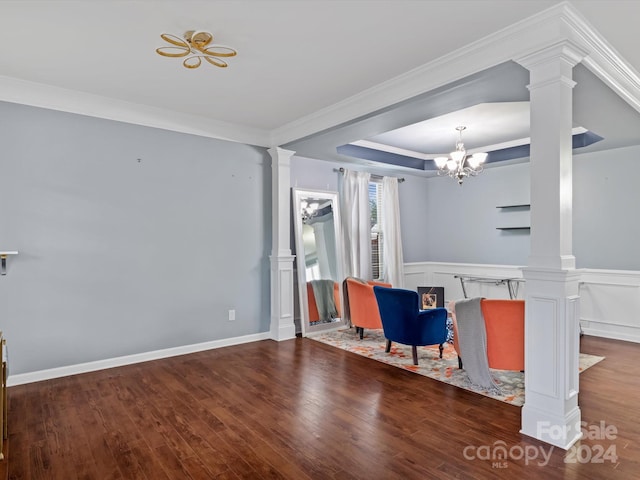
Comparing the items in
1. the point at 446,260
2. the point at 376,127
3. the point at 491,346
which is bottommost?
the point at 491,346

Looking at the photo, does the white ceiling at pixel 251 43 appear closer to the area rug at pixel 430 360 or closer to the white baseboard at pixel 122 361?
the white baseboard at pixel 122 361

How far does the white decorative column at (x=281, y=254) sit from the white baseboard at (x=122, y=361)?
1.07 feet

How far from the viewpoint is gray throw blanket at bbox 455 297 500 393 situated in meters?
3.40

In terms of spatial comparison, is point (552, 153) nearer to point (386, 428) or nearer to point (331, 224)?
point (386, 428)

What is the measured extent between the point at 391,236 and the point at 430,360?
2.76m

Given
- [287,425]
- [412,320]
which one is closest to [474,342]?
[412,320]

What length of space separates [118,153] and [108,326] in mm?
1832

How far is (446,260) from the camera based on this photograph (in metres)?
7.32

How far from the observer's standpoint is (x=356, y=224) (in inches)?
244

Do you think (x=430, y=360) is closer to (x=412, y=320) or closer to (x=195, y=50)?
(x=412, y=320)

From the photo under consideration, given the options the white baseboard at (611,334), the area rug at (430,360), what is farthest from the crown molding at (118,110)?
the white baseboard at (611,334)

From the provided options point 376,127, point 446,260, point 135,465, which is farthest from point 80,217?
point 446,260

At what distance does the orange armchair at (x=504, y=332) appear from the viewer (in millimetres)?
3252

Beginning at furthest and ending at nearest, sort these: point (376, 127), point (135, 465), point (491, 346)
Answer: point (376, 127)
point (491, 346)
point (135, 465)
